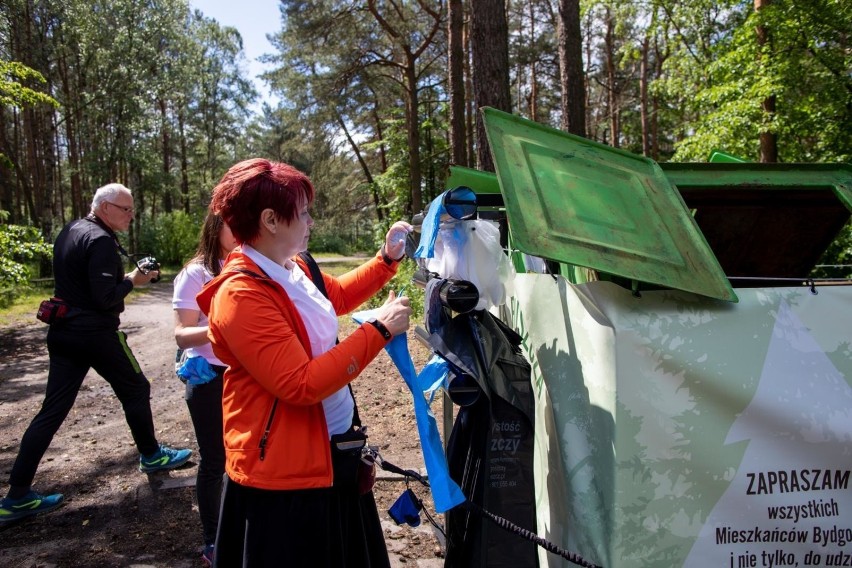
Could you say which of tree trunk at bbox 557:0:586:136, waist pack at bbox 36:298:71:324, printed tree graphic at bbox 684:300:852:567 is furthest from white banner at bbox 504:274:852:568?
tree trunk at bbox 557:0:586:136

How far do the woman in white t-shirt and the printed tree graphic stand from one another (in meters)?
2.13

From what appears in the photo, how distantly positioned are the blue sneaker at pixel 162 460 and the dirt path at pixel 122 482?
0.06 m

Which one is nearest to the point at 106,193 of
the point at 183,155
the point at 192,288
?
the point at 192,288

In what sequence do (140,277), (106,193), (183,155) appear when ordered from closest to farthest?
(106,193) < (140,277) < (183,155)

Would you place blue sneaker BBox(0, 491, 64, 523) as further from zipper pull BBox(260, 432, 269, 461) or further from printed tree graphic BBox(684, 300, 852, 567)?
printed tree graphic BBox(684, 300, 852, 567)

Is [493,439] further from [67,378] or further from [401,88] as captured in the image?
[401,88]

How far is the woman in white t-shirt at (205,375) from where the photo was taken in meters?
2.85

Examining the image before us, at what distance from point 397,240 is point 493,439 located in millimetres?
910

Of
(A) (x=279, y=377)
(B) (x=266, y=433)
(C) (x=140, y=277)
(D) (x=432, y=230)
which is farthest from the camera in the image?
(C) (x=140, y=277)

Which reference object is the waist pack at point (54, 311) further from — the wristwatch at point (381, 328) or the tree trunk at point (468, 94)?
the tree trunk at point (468, 94)

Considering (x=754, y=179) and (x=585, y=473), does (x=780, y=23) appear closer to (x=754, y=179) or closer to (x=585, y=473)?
(x=754, y=179)

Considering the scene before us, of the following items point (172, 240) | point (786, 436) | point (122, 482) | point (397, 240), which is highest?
point (172, 240)

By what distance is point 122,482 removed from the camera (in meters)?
4.16

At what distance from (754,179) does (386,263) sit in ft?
4.72
